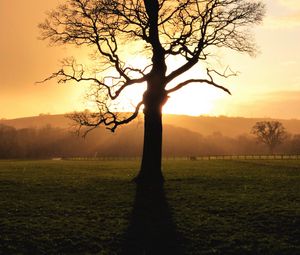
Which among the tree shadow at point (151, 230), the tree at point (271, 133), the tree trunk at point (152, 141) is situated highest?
the tree at point (271, 133)

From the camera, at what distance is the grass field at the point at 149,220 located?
43.0 ft

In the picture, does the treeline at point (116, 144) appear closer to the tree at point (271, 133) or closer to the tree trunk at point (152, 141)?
the tree at point (271, 133)

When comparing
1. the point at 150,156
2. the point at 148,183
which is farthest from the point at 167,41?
the point at 148,183

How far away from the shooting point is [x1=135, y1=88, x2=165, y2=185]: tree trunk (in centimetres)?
2655

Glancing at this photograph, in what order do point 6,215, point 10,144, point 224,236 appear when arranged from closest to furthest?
point 224,236, point 6,215, point 10,144

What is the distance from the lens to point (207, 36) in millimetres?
26469

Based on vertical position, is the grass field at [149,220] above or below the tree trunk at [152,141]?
below

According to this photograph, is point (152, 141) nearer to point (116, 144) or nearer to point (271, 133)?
point (271, 133)

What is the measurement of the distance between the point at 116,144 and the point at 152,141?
131m

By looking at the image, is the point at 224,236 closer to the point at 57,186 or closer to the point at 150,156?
the point at 150,156

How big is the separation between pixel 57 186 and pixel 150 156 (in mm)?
6119

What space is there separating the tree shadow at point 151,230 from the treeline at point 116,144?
12600 cm

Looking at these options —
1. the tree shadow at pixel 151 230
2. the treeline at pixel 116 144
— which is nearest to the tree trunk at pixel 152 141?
the tree shadow at pixel 151 230

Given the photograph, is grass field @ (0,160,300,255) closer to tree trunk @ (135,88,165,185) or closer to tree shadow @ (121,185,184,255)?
tree shadow @ (121,185,184,255)
